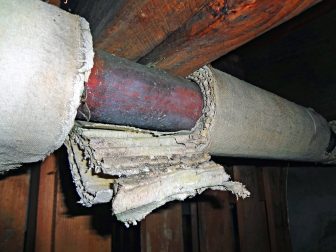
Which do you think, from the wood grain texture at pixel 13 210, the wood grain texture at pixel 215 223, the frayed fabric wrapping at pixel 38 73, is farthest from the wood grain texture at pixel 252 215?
the frayed fabric wrapping at pixel 38 73

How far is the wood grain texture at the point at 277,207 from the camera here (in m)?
1.85

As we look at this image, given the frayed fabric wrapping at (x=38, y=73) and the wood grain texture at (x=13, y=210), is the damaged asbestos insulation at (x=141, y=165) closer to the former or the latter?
the frayed fabric wrapping at (x=38, y=73)

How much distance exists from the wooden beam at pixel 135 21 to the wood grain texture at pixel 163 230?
0.90m

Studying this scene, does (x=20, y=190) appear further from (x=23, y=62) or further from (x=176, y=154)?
(x=23, y=62)

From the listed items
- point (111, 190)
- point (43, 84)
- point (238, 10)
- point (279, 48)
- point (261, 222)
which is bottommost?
point (261, 222)

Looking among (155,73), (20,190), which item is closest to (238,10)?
(155,73)

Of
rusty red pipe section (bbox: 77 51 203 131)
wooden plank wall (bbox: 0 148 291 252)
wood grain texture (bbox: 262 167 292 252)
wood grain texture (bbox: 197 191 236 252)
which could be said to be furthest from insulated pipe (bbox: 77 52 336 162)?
wood grain texture (bbox: 262 167 292 252)

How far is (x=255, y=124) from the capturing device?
2.49 ft

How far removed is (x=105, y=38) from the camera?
60cm

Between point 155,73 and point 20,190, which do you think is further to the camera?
point 20,190

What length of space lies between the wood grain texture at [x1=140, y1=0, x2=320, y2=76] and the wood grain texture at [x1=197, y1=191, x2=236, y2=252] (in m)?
1.08

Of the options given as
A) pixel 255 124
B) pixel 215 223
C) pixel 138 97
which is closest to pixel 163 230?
pixel 215 223

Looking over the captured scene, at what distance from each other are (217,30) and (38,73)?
0.31 metres

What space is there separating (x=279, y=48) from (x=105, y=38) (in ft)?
3.83
